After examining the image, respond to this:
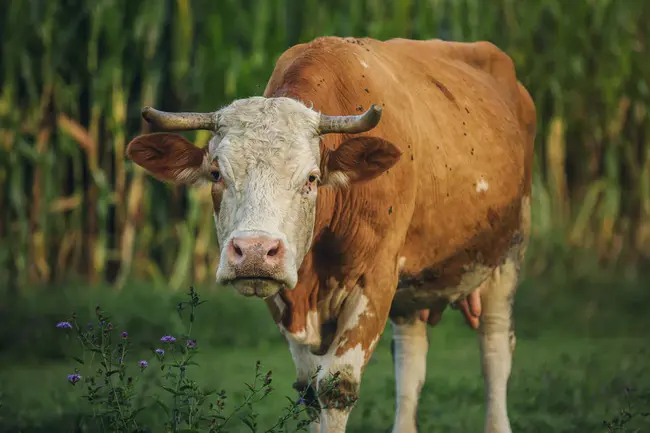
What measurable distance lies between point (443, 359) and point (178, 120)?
584 centimetres

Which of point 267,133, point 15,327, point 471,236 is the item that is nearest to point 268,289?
point 267,133

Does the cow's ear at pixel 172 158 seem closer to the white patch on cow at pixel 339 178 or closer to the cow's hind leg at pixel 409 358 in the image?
the white patch on cow at pixel 339 178

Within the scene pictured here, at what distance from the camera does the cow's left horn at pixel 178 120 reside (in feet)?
19.2

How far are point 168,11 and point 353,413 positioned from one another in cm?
586

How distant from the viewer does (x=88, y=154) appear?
42.1ft

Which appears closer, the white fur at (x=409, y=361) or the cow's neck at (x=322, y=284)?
the cow's neck at (x=322, y=284)

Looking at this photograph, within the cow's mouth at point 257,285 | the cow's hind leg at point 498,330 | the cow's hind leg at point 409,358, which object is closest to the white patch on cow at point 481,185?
the cow's hind leg at point 498,330

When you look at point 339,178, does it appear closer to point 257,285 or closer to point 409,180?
point 409,180

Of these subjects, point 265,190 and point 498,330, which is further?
point 498,330

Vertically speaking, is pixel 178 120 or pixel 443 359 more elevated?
pixel 178 120

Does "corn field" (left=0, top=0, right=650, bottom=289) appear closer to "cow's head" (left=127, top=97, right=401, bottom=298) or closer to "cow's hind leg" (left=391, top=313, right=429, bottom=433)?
"cow's hind leg" (left=391, top=313, right=429, bottom=433)

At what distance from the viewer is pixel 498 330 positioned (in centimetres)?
812

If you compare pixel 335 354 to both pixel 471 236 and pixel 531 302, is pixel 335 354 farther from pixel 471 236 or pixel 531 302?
pixel 531 302

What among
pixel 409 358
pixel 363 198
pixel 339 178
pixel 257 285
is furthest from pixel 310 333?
pixel 409 358
